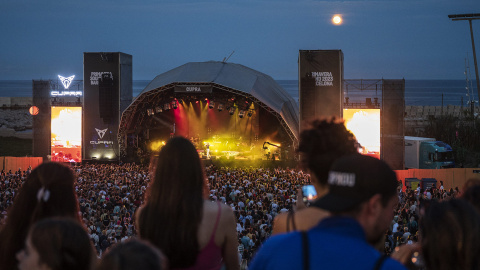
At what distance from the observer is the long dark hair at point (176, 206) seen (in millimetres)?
3088

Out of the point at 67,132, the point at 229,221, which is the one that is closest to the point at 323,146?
the point at 229,221

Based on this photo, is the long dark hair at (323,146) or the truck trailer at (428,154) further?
the truck trailer at (428,154)

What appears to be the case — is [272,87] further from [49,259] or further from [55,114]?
[49,259]

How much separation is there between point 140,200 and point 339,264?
13.1 meters

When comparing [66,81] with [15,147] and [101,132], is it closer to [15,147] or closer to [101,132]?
[101,132]

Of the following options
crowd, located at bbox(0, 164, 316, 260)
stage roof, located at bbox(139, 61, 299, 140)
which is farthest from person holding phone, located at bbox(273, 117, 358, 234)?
stage roof, located at bbox(139, 61, 299, 140)

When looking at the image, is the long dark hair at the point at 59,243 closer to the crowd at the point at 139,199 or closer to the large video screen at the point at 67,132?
the crowd at the point at 139,199

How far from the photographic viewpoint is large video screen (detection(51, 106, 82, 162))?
1158 inches

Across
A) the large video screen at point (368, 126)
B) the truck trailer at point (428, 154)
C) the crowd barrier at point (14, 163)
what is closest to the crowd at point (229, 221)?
the large video screen at point (368, 126)

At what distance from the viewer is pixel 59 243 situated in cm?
236

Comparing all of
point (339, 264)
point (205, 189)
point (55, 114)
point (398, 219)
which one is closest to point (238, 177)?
point (398, 219)

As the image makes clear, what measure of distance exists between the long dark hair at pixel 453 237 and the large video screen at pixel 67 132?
28520 millimetres

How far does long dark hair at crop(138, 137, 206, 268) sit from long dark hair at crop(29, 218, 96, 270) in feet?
2.40

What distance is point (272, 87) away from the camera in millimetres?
30891
